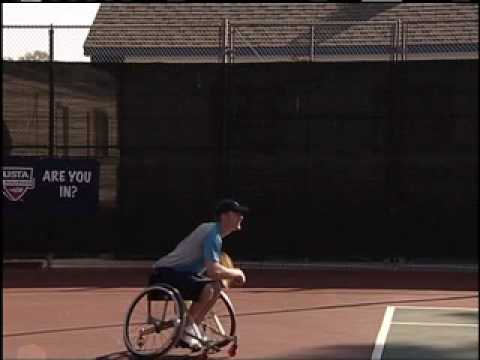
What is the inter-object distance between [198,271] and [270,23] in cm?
1376

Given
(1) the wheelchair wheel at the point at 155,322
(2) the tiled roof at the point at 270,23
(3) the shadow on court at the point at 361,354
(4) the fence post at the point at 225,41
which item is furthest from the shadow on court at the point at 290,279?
(2) the tiled roof at the point at 270,23

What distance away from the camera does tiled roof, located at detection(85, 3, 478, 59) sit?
60.4 ft

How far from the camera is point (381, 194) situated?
14133 mm

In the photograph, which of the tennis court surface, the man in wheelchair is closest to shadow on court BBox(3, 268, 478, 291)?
the tennis court surface

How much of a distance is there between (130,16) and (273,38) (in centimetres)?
347

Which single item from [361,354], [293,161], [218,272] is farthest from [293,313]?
[293,161]

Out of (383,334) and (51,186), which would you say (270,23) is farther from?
(383,334)

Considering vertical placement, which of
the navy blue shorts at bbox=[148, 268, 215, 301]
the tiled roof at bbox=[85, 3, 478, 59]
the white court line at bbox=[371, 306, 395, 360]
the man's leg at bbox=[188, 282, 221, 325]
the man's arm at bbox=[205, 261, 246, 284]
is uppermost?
the tiled roof at bbox=[85, 3, 478, 59]

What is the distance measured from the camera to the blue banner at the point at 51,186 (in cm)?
1434

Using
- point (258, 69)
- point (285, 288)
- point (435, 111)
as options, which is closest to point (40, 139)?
point (258, 69)

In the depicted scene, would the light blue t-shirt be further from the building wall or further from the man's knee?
the building wall

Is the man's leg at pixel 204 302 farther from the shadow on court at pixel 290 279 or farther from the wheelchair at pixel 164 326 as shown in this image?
the shadow on court at pixel 290 279

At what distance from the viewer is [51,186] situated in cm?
1439

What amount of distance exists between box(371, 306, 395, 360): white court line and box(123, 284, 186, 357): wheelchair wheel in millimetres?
1703
